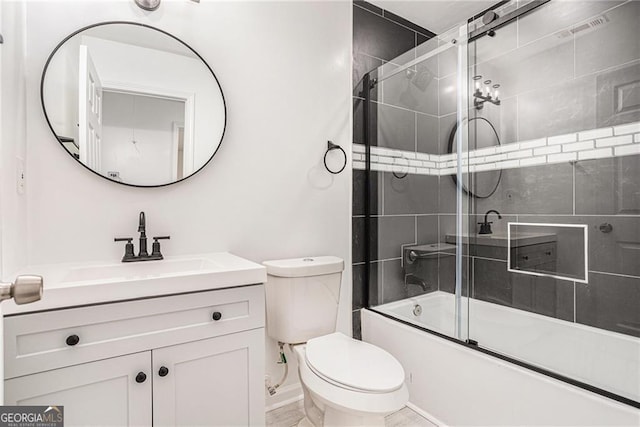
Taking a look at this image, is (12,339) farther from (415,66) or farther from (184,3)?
(415,66)

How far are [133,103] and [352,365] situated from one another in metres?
1.46

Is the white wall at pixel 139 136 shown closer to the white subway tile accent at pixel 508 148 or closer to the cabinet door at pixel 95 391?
the cabinet door at pixel 95 391

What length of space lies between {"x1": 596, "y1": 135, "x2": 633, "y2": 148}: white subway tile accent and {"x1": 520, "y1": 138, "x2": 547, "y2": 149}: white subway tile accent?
272 mm

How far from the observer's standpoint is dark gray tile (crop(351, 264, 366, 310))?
85.9 inches

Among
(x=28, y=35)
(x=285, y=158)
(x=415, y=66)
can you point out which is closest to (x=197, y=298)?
(x=285, y=158)

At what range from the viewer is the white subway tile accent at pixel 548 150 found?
5.90ft

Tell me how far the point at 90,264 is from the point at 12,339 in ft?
1.59

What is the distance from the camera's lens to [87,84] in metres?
1.39

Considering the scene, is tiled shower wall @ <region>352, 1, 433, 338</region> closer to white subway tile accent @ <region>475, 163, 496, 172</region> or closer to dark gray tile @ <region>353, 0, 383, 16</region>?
dark gray tile @ <region>353, 0, 383, 16</region>

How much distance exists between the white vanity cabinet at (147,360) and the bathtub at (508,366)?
0.93m

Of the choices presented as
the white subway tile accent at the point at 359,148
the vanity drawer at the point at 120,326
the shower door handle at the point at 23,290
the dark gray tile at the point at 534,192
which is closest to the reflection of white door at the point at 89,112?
the vanity drawer at the point at 120,326

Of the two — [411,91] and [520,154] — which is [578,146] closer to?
[520,154]

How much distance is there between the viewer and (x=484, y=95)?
1987 millimetres

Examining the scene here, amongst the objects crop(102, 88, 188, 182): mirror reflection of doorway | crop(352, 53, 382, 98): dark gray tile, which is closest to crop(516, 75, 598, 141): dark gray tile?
crop(352, 53, 382, 98): dark gray tile
